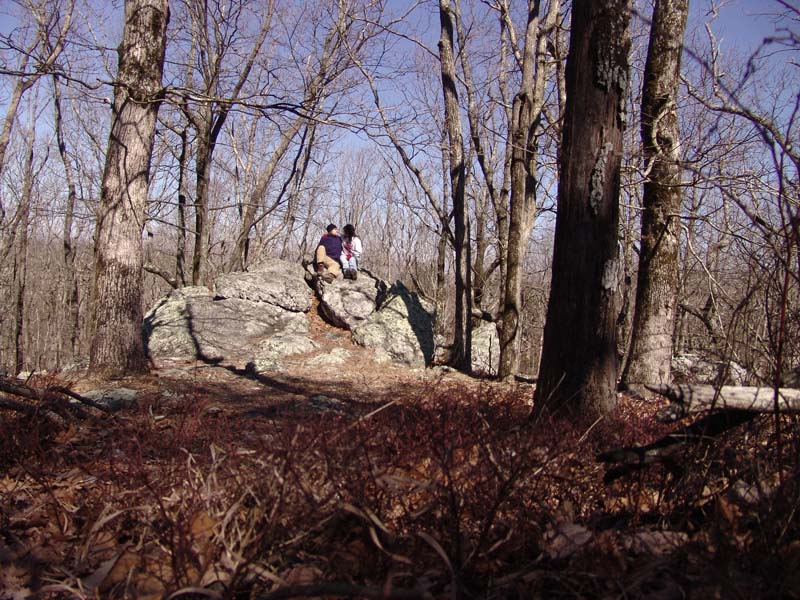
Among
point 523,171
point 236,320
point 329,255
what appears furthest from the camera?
point 329,255

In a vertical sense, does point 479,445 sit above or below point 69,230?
below

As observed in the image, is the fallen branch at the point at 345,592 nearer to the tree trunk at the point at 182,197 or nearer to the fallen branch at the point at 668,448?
the fallen branch at the point at 668,448

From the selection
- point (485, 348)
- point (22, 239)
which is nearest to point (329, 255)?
point (485, 348)

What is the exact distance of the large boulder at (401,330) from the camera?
1048cm

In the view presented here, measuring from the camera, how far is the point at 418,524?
1884mm

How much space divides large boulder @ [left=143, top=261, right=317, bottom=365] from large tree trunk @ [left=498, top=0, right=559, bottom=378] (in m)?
3.67

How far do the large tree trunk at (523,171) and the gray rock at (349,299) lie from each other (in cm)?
341

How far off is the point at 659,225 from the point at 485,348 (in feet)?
22.2

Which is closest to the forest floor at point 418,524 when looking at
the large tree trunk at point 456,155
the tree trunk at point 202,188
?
the large tree trunk at point 456,155

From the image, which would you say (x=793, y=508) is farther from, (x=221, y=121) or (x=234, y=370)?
(x=221, y=121)

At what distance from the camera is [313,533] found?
185cm

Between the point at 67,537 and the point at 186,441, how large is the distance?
2.52ft

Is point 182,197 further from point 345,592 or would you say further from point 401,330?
point 345,592

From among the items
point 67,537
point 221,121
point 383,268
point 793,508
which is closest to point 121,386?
point 67,537
